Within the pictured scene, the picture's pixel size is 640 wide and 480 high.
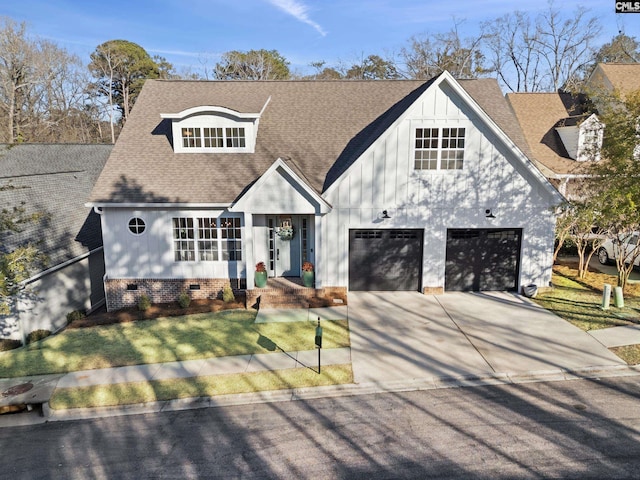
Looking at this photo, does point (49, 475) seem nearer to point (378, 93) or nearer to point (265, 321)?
point (265, 321)

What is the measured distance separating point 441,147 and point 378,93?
231 inches

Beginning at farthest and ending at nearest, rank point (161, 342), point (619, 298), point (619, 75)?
point (619, 75)
point (619, 298)
point (161, 342)

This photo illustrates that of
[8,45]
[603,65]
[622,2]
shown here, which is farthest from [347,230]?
[8,45]

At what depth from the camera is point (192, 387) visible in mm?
9969

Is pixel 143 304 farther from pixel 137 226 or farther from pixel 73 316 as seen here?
pixel 137 226

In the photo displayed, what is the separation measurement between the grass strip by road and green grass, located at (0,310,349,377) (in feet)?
4.29

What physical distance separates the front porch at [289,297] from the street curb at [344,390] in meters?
5.54

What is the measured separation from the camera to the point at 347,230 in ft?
52.1

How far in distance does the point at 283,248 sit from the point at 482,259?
7376 mm

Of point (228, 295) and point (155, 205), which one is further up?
point (155, 205)

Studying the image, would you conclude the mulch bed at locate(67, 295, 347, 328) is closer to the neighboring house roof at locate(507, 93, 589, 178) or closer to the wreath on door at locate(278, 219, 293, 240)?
the wreath on door at locate(278, 219, 293, 240)

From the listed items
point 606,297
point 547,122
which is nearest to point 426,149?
point 606,297

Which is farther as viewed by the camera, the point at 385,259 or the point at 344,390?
the point at 385,259

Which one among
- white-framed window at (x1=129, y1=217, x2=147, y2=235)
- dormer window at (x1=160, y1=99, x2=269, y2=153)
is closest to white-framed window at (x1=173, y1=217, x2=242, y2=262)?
white-framed window at (x1=129, y1=217, x2=147, y2=235)
